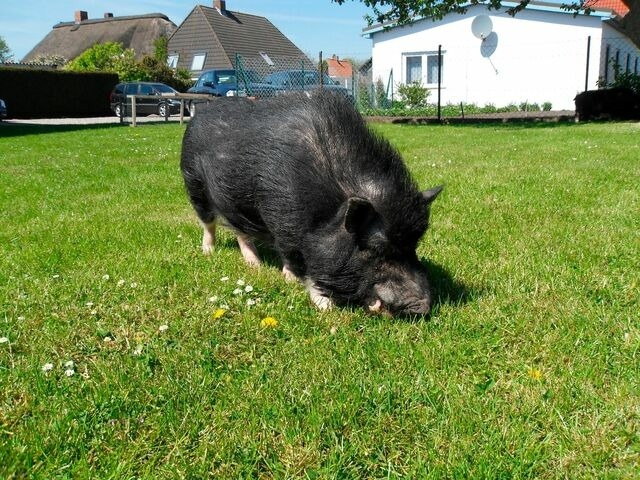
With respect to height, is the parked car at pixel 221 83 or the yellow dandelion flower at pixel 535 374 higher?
the parked car at pixel 221 83

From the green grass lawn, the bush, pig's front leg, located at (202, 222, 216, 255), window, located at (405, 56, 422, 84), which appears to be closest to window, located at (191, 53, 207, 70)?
window, located at (405, 56, 422, 84)

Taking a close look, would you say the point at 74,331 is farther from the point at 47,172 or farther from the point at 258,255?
the point at 47,172

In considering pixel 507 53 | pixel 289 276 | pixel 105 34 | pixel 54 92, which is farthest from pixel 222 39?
pixel 289 276

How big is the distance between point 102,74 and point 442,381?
1352 inches

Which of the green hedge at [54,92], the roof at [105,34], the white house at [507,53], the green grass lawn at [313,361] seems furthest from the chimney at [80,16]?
the green grass lawn at [313,361]

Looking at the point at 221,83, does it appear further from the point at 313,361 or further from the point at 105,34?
the point at 105,34

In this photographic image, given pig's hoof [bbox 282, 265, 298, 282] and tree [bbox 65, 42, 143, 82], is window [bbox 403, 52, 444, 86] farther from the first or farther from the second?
pig's hoof [bbox 282, 265, 298, 282]

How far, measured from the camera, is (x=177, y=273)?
4469 mm

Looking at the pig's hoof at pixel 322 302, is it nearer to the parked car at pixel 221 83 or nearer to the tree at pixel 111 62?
the parked car at pixel 221 83

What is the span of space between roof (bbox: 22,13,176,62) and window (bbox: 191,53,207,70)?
809 centimetres

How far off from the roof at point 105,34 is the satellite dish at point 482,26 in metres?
35.1

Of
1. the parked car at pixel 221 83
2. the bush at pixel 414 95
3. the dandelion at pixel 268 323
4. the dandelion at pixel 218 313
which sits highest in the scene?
the parked car at pixel 221 83

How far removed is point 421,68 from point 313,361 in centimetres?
2832

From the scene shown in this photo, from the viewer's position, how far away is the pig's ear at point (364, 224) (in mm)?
3303
